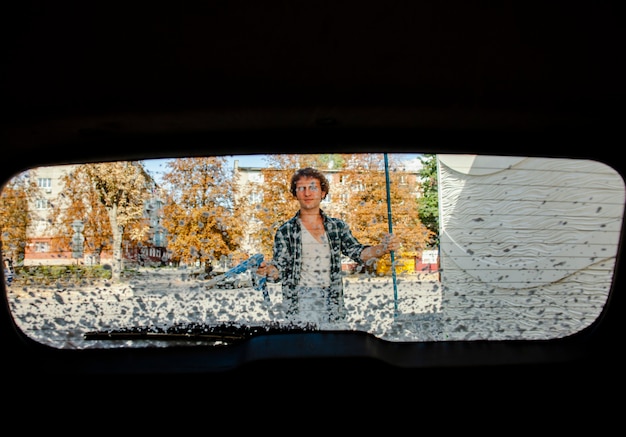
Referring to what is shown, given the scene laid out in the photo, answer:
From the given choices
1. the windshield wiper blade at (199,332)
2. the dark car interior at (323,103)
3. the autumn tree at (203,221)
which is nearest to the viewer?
the dark car interior at (323,103)

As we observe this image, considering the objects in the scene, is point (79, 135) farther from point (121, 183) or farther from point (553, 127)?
point (553, 127)

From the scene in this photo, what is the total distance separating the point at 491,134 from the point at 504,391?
1435 millimetres

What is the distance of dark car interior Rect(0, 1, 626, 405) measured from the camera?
72.1 inches

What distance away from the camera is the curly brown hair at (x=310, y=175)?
2.56m

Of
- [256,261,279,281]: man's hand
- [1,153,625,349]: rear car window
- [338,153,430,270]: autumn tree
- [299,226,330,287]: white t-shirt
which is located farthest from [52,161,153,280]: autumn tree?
[338,153,430,270]: autumn tree

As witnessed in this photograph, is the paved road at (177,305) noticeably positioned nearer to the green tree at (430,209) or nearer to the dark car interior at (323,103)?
the dark car interior at (323,103)

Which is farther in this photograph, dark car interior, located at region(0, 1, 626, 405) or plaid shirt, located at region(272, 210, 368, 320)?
plaid shirt, located at region(272, 210, 368, 320)

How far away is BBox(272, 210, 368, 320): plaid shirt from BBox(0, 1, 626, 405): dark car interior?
0.21 meters

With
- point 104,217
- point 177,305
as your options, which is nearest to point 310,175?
point 177,305

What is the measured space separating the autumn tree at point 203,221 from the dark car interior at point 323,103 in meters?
0.27

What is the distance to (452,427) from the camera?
2488 millimetres

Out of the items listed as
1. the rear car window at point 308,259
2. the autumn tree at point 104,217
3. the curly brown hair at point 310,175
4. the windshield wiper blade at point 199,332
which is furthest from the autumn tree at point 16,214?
the curly brown hair at point 310,175

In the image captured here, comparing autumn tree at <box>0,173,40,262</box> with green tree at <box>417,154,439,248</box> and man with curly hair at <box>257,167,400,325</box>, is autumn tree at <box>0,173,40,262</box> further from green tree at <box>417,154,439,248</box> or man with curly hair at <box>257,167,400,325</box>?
green tree at <box>417,154,439,248</box>

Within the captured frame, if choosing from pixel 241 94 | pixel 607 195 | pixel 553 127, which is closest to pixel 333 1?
pixel 241 94
